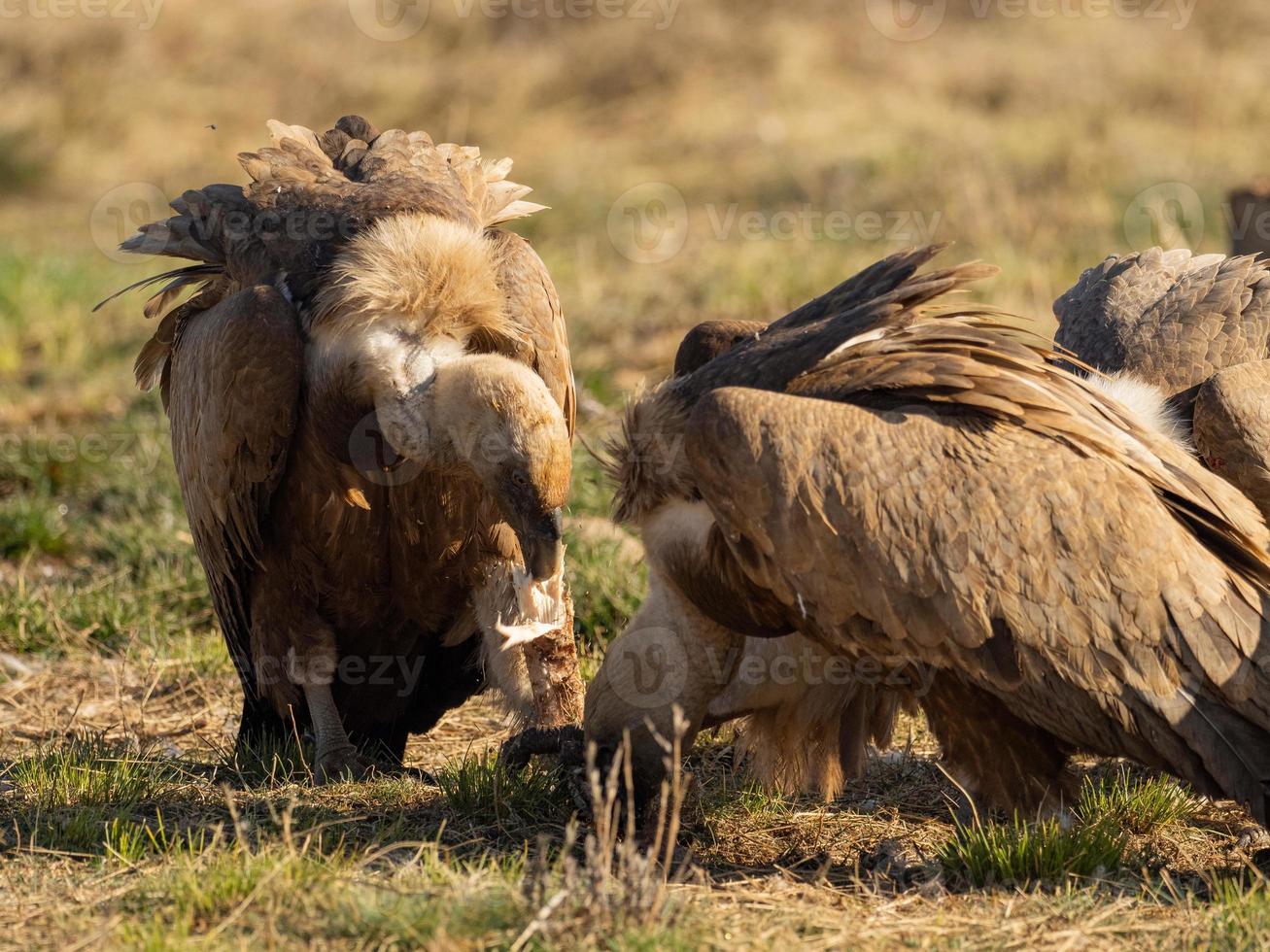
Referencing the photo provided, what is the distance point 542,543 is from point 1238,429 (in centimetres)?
219

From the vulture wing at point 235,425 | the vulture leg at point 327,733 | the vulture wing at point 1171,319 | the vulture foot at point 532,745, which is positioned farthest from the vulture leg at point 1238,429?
the vulture leg at point 327,733

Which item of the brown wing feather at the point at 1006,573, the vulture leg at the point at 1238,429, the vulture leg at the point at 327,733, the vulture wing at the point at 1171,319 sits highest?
the vulture wing at the point at 1171,319

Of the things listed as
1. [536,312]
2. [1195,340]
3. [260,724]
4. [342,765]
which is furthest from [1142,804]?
[260,724]

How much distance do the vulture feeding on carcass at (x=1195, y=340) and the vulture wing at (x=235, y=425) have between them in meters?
2.81

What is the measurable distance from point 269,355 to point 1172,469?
2.68 meters

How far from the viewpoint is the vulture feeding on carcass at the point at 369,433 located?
4.66 meters

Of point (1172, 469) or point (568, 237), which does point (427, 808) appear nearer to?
point (1172, 469)

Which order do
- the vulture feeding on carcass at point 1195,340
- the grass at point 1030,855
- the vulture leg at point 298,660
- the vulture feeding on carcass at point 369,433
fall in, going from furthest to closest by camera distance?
the vulture leg at point 298,660 → the vulture feeding on carcass at point 1195,340 → the vulture feeding on carcass at point 369,433 → the grass at point 1030,855

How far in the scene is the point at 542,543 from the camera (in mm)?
4445

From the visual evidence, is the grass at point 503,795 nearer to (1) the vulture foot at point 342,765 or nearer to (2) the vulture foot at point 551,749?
(2) the vulture foot at point 551,749

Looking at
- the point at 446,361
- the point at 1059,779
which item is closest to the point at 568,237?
the point at 446,361

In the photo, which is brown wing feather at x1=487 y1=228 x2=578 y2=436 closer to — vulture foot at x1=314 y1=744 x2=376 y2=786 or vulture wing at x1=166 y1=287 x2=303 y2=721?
vulture wing at x1=166 y1=287 x2=303 y2=721

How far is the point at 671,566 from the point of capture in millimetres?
4344

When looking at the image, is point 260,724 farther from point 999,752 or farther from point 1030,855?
point 1030,855
